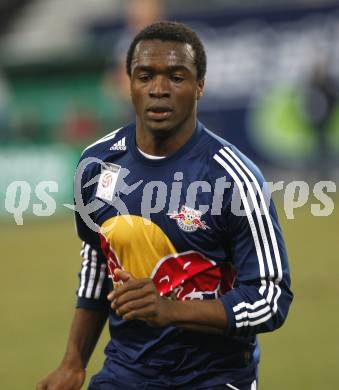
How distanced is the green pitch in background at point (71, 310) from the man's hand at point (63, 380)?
11.9ft

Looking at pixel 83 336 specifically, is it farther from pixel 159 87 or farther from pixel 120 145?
pixel 159 87

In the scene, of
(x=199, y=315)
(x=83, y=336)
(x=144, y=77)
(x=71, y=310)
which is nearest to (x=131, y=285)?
(x=199, y=315)

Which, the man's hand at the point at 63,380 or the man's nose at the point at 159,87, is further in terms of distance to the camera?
the man's hand at the point at 63,380

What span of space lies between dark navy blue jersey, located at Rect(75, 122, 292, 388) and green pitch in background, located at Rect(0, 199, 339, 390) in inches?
150

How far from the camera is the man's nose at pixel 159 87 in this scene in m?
4.44

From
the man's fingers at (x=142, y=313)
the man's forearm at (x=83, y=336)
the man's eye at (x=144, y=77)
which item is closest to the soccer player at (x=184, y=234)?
the man's eye at (x=144, y=77)

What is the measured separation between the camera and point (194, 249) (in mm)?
4520

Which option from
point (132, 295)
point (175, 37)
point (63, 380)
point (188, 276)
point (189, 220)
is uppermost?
point (175, 37)

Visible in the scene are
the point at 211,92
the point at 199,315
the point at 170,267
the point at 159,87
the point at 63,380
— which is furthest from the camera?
the point at 211,92

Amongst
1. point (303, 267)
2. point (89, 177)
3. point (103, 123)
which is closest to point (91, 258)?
point (89, 177)

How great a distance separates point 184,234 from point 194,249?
0.26ft

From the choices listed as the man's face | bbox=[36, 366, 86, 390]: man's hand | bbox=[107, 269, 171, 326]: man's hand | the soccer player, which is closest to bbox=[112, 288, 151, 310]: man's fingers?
bbox=[107, 269, 171, 326]: man's hand

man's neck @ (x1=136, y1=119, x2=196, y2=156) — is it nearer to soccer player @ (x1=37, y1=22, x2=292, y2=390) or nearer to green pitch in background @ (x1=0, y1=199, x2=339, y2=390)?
soccer player @ (x1=37, y1=22, x2=292, y2=390)

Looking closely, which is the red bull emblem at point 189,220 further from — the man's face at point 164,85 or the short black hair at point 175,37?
the short black hair at point 175,37
